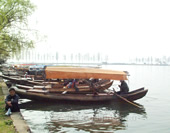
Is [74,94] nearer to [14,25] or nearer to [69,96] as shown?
[69,96]

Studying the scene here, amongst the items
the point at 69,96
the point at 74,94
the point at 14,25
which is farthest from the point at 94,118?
the point at 14,25

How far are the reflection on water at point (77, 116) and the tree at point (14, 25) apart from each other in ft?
19.6

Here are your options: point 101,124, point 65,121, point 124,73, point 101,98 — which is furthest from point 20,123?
point 124,73

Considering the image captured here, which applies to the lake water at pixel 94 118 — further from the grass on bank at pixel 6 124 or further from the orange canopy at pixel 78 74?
the orange canopy at pixel 78 74

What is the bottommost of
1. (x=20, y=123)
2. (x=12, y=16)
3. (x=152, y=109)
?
(x=152, y=109)

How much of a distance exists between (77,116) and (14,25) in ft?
35.4

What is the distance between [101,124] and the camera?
1097 centimetres

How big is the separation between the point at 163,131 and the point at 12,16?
14871mm

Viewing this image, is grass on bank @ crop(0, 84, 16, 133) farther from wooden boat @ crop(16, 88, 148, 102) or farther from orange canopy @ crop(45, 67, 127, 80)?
orange canopy @ crop(45, 67, 127, 80)

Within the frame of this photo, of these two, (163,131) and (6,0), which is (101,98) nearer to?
(163,131)

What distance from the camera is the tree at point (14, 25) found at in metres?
17.7

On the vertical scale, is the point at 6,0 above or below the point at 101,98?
above

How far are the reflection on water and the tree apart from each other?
599 centimetres

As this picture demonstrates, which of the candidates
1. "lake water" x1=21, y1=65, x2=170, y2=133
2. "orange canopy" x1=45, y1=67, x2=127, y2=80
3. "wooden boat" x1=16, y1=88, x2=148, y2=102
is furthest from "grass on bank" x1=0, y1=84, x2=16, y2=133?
"orange canopy" x1=45, y1=67, x2=127, y2=80
